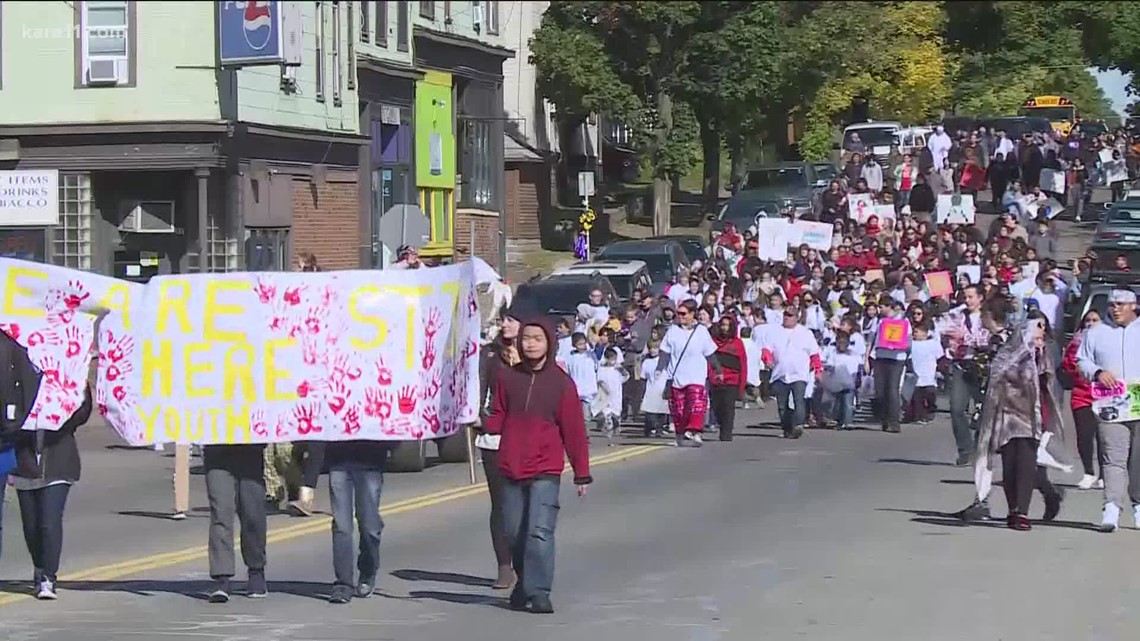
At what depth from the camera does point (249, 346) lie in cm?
1128

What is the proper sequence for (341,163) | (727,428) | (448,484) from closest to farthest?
(448,484) → (727,428) → (341,163)

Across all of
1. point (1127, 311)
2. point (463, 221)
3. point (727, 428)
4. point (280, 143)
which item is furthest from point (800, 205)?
point (1127, 311)

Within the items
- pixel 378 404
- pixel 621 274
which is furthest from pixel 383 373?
pixel 621 274

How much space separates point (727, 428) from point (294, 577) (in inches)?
452

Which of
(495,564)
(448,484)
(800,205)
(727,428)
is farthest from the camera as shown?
(800,205)

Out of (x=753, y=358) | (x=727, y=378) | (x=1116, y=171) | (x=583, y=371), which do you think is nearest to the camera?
(x=727, y=378)

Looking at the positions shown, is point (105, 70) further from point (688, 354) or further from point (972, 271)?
point (972, 271)

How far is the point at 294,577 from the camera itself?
471 inches

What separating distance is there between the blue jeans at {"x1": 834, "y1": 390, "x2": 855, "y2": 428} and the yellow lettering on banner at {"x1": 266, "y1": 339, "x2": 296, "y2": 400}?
14010 mm

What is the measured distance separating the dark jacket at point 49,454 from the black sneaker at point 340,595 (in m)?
1.75

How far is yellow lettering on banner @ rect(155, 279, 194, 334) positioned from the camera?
1130 centimetres

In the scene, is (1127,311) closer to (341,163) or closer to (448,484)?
(448,484)

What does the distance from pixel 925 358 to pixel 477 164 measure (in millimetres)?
23405

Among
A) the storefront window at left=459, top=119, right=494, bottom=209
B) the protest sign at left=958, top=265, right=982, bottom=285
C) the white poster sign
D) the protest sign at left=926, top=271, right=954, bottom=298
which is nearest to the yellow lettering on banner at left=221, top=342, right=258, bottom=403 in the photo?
the white poster sign
